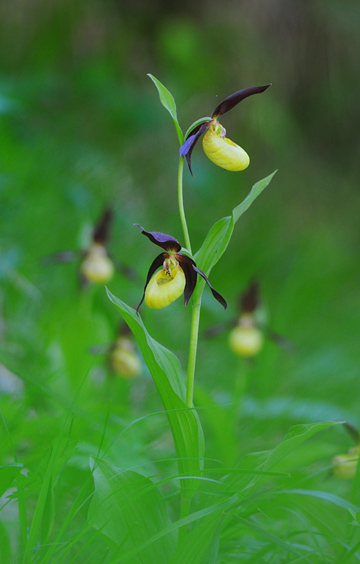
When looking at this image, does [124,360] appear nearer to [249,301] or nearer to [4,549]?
[249,301]

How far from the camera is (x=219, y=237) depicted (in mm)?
600

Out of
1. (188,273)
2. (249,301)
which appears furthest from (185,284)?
(249,301)

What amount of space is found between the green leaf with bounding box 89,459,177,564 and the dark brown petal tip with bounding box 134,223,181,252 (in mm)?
259

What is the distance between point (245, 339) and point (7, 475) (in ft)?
2.73

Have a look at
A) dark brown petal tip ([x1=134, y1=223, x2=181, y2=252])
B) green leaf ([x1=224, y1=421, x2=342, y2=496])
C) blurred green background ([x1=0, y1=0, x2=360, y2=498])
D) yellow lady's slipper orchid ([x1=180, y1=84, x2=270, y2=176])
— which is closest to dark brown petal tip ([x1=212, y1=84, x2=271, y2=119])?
yellow lady's slipper orchid ([x1=180, y1=84, x2=270, y2=176])

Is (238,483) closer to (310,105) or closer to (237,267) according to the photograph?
(237,267)

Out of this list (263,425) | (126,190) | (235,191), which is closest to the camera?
(263,425)

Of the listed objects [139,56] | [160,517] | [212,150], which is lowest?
[160,517]

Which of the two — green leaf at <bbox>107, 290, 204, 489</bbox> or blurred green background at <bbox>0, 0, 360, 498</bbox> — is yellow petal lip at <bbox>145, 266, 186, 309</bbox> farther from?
blurred green background at <bbox>0, 0, 360, 498</bbox>

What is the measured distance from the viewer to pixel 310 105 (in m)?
2.22

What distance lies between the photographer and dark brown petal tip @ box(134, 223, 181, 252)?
1.84 ft

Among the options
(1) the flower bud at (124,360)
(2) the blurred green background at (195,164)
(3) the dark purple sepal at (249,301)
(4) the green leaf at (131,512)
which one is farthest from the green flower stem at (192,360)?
(2) the blurred green background at (195,164)

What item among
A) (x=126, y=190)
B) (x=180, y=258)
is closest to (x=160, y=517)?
(x=180, y=258)

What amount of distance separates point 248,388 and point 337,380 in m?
0.29
